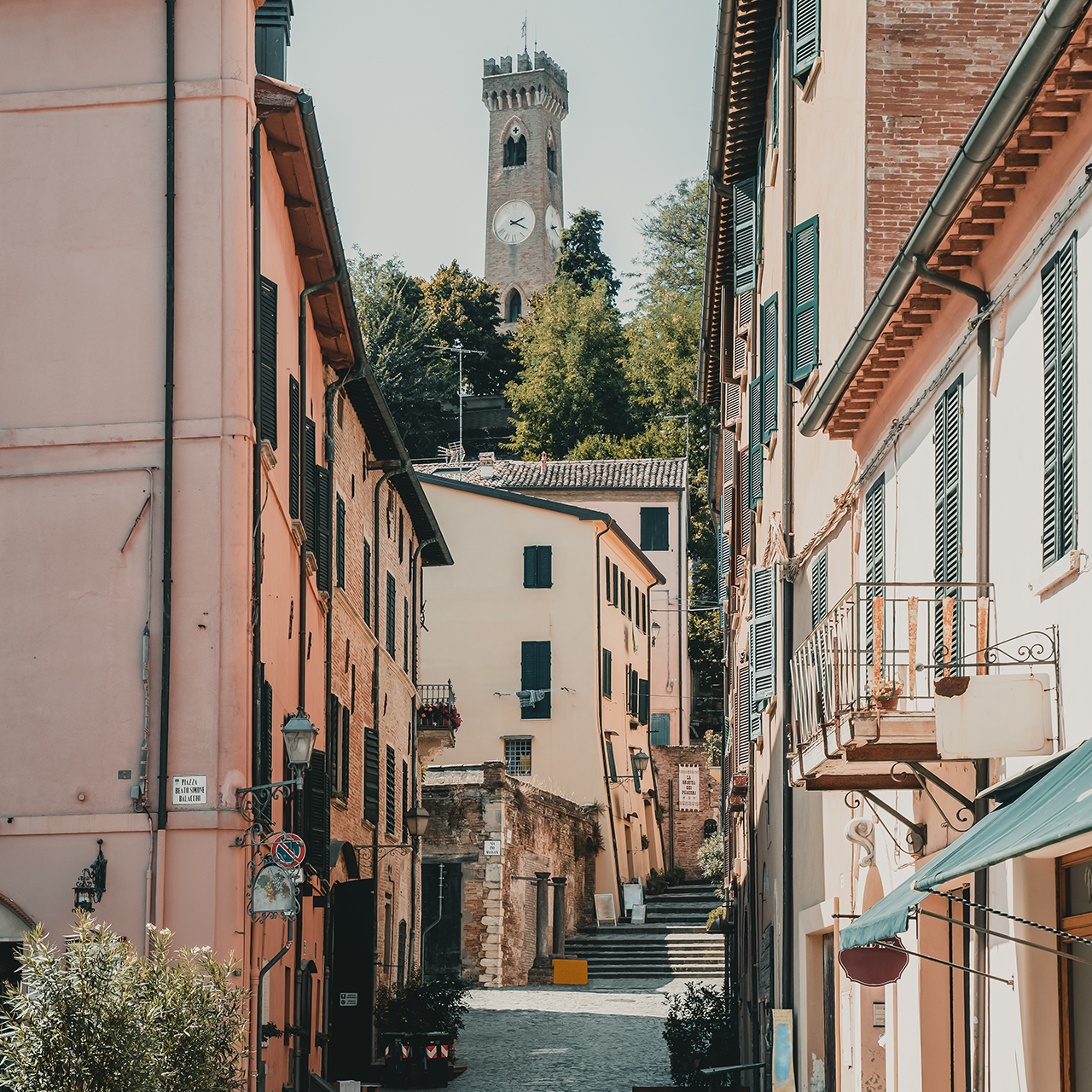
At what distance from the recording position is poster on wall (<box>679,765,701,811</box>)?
54469 mm

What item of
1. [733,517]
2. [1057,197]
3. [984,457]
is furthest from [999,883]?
[733,517]

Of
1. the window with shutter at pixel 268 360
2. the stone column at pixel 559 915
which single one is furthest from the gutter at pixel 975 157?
the stone column at pixel 559 915

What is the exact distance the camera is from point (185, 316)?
49.5 ft

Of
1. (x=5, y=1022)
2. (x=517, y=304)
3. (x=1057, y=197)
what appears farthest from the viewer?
(x=517, y=304)

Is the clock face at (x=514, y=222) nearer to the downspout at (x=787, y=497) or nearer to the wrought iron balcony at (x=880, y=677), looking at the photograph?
the downspout at (x=787, y=497)

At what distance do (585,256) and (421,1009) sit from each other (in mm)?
59907

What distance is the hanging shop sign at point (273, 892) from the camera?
14.4m

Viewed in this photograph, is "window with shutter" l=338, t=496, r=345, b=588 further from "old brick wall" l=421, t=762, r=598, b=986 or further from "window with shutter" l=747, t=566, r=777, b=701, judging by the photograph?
"old brick wall" l=421, t=762, r=598, b=986

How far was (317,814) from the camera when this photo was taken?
1841 cm

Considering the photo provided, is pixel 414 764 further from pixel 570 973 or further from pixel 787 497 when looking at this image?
pixel 787 497

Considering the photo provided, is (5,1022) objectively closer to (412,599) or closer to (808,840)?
(808,840)

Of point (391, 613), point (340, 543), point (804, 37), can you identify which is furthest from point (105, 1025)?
point (391, 613)

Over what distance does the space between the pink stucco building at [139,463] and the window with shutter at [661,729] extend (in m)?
Answer: 41.0

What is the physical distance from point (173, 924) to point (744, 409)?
1182cm
